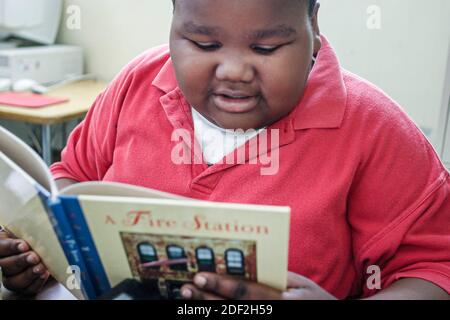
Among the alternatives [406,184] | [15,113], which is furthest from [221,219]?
[15,113]

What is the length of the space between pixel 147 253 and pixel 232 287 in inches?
4.1

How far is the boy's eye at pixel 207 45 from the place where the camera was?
27.5 inches

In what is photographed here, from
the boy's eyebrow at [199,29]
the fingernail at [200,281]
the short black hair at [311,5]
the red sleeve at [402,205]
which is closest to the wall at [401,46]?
the red sleeve at [402,205]

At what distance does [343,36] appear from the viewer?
188 centimetres

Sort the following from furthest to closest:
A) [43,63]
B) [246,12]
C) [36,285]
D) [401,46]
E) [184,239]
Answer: [43,63]
[401,46]
[36,285]
[246,12]
[184,239]

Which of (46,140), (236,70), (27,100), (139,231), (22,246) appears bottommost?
(46,140)

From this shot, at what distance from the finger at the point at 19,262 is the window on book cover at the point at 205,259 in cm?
28

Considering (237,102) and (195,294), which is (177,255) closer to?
(195,294)

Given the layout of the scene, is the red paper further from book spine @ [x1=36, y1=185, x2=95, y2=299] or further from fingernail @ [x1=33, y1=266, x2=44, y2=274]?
book spine @ [x1=36, y1=185, x2=95, y2=299]

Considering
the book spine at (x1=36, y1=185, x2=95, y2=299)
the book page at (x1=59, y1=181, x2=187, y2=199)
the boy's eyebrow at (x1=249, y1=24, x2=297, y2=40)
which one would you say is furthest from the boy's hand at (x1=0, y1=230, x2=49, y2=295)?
the boy's eyebrow at (x1=249, y1=24, x2=297, y2=40)

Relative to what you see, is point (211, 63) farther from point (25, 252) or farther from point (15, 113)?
point (15, 113)

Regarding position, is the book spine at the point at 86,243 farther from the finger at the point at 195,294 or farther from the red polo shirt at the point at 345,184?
the red polo shirt at the point at 345,184

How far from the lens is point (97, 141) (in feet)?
3.20

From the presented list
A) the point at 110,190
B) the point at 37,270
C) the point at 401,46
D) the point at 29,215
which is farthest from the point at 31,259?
the point at 401,46
